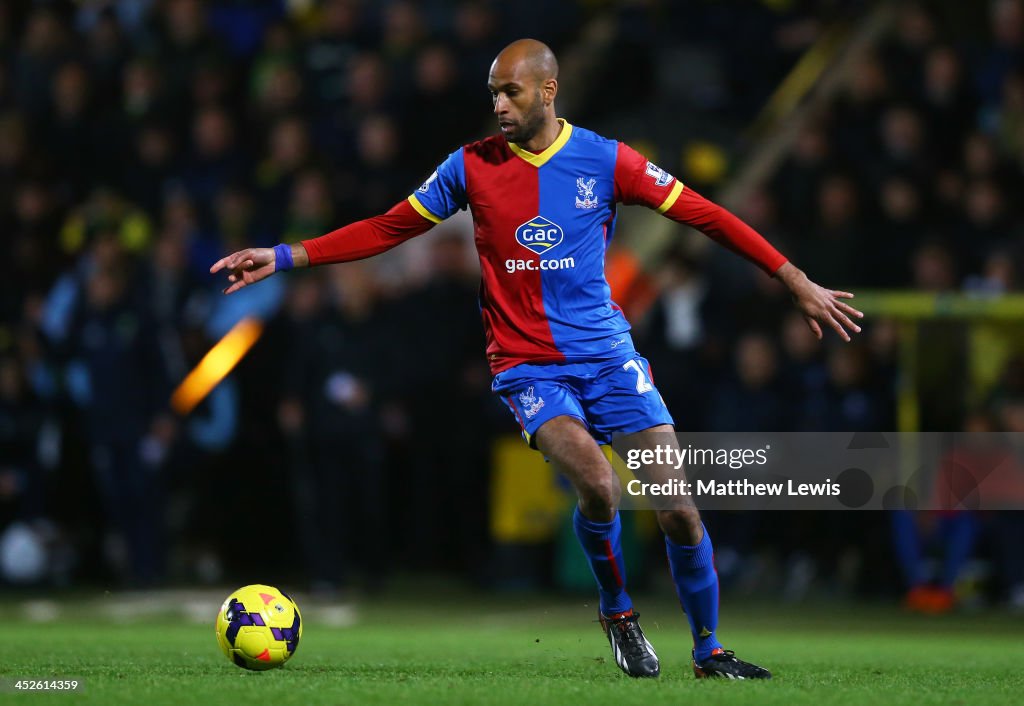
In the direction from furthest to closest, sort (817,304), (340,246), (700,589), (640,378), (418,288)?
1. (418,288)
2. (340,246)
3. (640,378)
4. (700,589)
5. (817,304)

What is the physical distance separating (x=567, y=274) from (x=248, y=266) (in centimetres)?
131

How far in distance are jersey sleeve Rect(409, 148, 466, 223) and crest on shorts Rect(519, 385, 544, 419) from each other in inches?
32.9

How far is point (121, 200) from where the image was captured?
15.3m

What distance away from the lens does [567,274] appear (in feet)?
22.8

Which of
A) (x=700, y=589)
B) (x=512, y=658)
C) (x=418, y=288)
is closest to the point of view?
(x=700, y=589)

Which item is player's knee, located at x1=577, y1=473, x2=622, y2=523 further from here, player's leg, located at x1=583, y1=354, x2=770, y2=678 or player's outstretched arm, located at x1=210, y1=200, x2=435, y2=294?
player's outstretched arm, located at x1=210, y1=200, x2=435, y2=294

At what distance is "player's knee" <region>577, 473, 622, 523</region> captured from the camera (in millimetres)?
6684

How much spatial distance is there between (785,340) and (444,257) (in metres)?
2.76

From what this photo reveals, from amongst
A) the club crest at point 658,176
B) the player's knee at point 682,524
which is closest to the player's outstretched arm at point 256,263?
the club crest at point 658,176

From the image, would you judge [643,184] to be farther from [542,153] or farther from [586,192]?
A: [542,153]

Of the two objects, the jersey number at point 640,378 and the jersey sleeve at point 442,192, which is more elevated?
the jersey sleeve at point 442,192

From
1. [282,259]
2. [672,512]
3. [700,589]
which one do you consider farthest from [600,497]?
[282,259]

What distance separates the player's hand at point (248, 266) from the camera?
675cm

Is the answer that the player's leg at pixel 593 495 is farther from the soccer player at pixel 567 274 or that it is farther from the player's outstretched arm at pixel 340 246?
the player's outstretched arm at pixel 340 246
